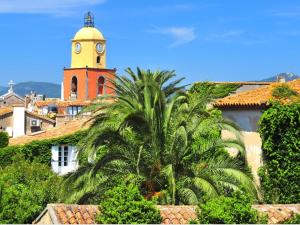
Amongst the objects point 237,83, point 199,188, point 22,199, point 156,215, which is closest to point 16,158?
point 237,83

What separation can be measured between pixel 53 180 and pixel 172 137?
8.46m

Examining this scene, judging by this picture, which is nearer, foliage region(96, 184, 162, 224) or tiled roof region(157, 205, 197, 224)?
foliage region(96, 184, 162, 224)

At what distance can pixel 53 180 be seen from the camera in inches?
1304

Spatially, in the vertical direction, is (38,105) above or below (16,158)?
above

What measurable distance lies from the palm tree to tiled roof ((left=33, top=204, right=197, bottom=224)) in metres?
3.55

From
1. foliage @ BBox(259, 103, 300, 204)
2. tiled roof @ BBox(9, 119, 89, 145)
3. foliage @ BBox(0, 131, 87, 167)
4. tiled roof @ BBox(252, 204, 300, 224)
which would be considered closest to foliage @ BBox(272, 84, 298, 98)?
foliage @ BBox(259, 103, 300, 204)

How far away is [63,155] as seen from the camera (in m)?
45.5

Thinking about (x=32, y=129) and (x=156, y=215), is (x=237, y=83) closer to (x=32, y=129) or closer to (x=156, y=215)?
(x=156, y=215)

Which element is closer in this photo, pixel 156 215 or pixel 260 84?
pixel 156 215

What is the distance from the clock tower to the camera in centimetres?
13562

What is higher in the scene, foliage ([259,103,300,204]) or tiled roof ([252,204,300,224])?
foliage ([259,103,300,204])

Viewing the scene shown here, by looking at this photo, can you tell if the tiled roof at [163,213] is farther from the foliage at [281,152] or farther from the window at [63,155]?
the window at [63,155]

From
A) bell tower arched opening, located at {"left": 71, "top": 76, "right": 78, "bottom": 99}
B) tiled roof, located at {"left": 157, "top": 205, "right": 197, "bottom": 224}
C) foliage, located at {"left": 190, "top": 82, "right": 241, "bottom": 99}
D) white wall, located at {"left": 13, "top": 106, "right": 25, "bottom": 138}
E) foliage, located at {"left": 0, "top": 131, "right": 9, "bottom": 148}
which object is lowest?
tiled roof, located at {"left": 157, "top": 205, "right": 197, "bottom": 224}

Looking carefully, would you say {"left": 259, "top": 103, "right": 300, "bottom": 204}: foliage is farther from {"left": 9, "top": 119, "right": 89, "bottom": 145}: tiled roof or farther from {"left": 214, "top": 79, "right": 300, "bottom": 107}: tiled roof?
{"left": 9, "top": 119, "right": 89, "bottom": 145}: tiled roof
